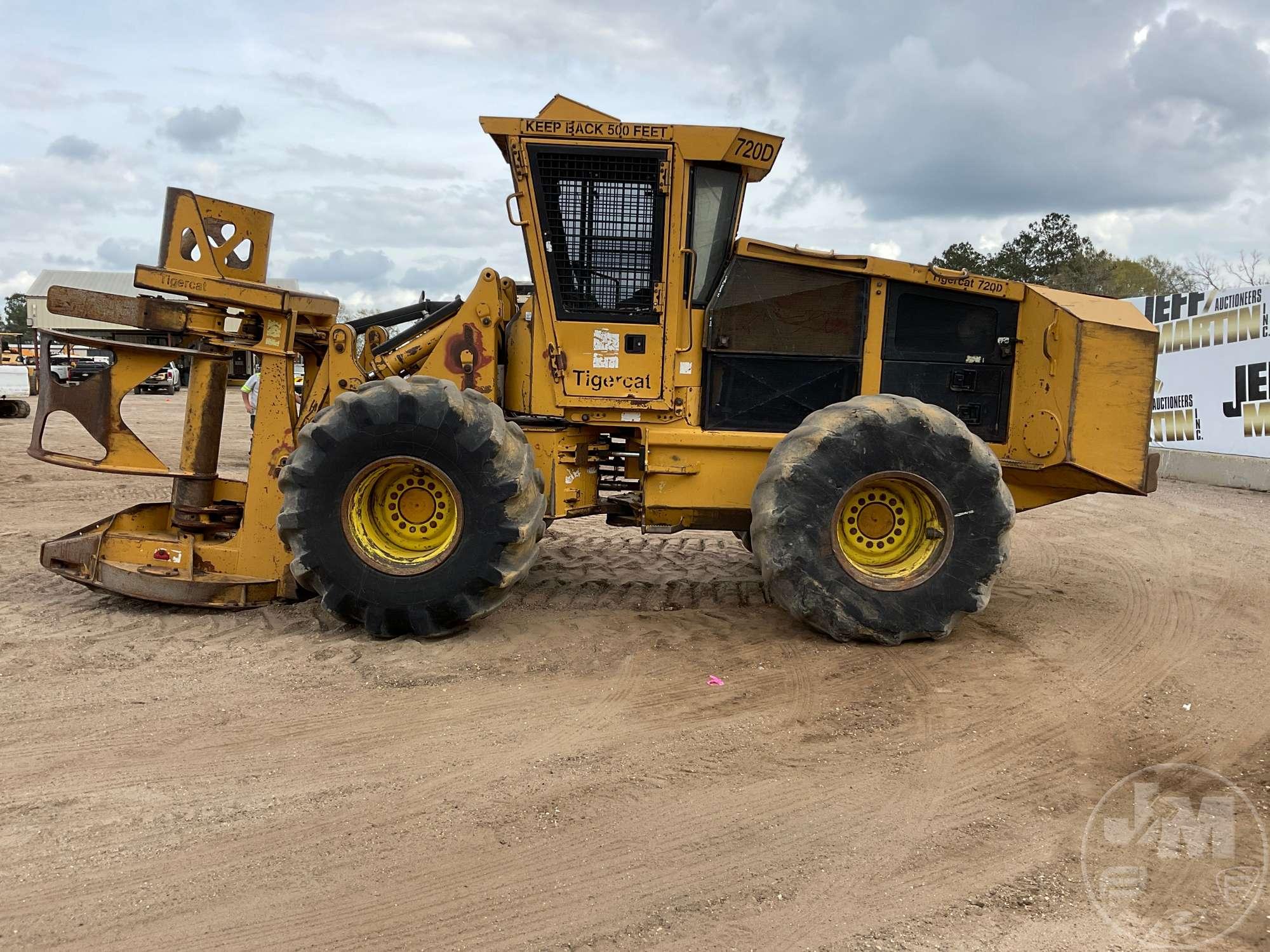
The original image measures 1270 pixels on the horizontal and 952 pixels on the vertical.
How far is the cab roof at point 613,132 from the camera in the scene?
5.84 m

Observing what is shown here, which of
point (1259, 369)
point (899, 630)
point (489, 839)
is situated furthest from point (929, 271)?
point (1259, 369)

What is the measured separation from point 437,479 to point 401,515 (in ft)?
1.22

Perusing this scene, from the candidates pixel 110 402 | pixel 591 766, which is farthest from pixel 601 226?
pixel 591 766

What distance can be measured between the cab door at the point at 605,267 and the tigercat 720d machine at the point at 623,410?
0.01m

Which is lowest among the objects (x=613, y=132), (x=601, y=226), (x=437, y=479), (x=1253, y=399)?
(x=437, y=479)

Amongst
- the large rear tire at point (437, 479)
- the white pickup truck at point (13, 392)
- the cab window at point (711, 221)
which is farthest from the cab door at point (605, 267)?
the white pickup truck at point (13, 392)

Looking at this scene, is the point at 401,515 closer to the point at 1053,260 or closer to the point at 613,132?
the point at 613,132

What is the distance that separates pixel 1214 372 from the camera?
1478 cm

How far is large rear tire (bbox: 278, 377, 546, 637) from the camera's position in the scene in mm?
5496

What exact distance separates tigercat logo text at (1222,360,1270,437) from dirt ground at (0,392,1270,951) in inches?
319

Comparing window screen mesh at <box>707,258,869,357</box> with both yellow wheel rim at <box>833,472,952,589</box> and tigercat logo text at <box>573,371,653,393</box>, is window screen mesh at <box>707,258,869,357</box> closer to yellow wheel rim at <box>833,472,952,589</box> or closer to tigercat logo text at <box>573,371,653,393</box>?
tigercat logo text at <box>573,371,653,393</box>

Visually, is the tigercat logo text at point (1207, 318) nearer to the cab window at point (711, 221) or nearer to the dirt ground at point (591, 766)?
the dirt ground at point (591, 766)
